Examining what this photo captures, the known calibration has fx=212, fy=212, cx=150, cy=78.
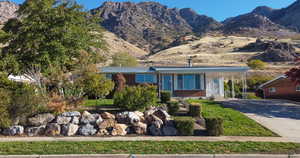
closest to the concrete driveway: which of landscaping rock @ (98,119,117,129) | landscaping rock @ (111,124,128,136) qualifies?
landscaping rock @ (111,124,128,136)

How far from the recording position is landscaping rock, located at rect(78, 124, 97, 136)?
8643 mm

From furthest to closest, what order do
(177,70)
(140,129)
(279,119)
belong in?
(177,70), (279,119), (140,129)

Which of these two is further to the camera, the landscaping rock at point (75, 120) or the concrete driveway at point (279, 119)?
the concrete driveway at point (279, 119)

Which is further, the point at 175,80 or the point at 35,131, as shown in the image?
the point at 175,80

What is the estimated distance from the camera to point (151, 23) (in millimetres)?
152625

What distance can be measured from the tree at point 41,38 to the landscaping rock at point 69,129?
550cm

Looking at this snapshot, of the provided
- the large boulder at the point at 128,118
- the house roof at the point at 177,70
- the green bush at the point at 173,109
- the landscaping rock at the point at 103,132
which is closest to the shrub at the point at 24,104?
the landscaping rock at the point at 103,132

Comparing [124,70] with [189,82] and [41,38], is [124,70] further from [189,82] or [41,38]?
[41,38]

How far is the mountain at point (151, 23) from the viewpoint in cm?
12975

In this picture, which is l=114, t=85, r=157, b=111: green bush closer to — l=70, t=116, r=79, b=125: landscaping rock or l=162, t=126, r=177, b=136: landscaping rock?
l=162, t=126, r=177, b=136: landscaping rock

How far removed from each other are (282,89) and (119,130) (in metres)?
23.3

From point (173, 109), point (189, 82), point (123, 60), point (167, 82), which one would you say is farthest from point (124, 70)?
point (123, 60)

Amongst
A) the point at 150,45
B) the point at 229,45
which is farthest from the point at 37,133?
the point at 150,45

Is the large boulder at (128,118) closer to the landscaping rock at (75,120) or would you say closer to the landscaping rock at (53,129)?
the landscaping rock at (75,120)
